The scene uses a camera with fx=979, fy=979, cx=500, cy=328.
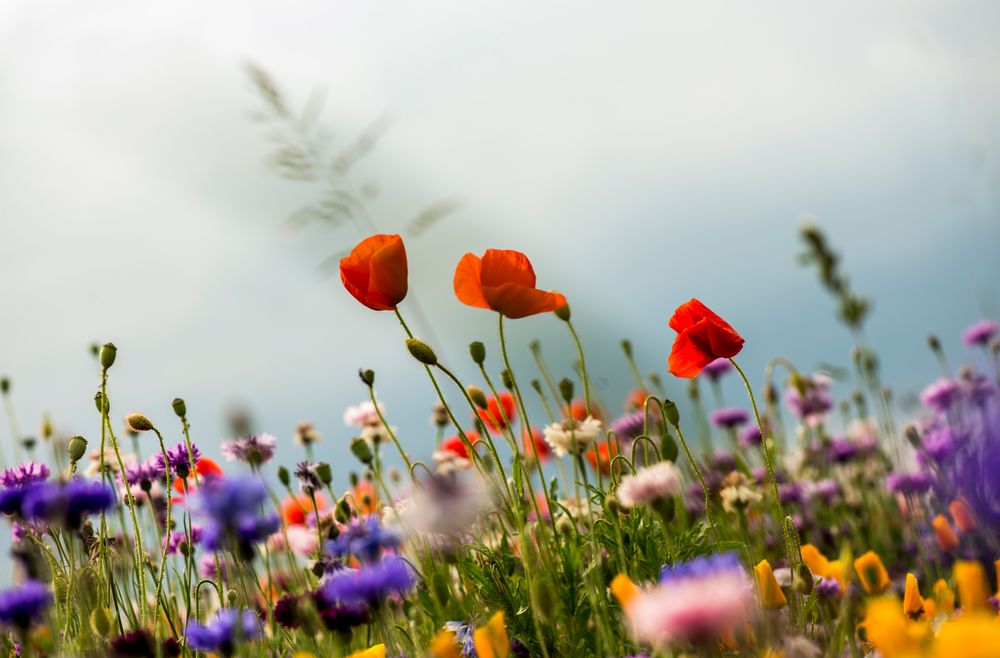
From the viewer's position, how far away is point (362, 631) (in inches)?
103

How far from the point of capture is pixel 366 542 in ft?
6.58

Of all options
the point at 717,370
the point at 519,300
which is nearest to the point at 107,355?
the point at 519,300

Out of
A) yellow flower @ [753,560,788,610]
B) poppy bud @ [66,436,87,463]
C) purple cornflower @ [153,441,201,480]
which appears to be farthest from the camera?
purple cornflower @ [153,441,201,480]

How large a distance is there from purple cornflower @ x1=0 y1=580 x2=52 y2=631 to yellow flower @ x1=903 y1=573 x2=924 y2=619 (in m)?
1.51

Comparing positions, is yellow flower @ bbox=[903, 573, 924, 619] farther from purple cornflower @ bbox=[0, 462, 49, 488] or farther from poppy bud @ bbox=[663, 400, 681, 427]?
purple cornflower @ bbox=[0, 462, 49, 488]

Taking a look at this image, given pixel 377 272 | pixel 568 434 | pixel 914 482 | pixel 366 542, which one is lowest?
pixel 914 482

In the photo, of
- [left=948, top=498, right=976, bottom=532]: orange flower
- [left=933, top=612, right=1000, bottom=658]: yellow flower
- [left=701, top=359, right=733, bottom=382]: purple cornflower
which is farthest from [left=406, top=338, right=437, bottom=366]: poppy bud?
[left=701, top=359, right=733, bottom=382]: purple cornflower

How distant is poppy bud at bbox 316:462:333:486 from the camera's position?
2550mm

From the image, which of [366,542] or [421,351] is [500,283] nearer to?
[421,351]

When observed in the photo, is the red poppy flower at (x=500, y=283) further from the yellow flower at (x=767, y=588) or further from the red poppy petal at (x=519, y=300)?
the yellow flower at (x=767, y=588)

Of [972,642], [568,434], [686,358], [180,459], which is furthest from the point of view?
[180,459]

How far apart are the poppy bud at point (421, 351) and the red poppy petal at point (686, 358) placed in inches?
18.3

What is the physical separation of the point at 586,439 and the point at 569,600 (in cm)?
40

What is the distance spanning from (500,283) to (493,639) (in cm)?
81
